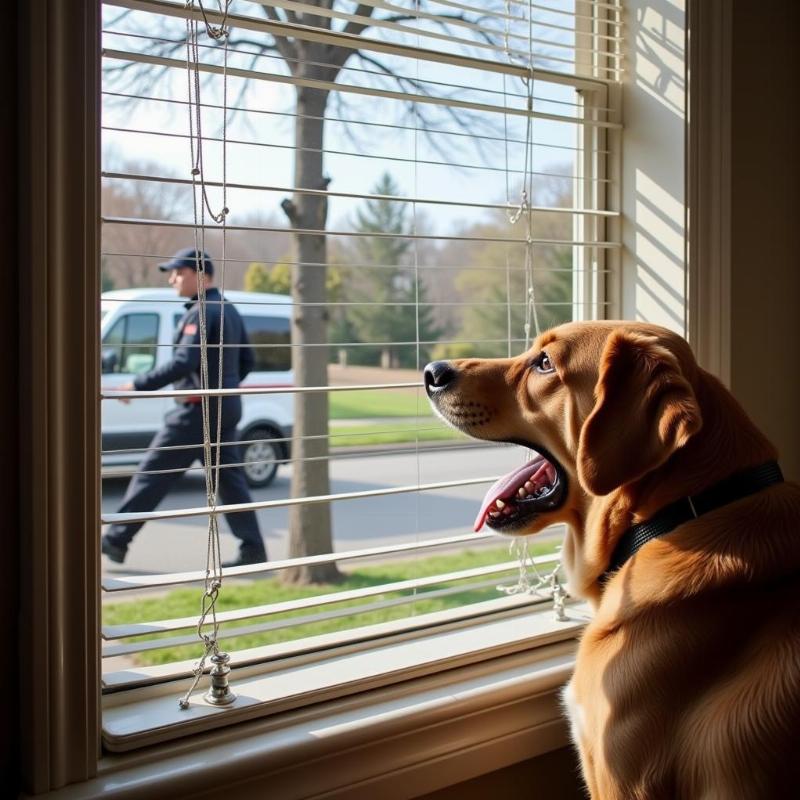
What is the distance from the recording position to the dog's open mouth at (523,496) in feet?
4.23

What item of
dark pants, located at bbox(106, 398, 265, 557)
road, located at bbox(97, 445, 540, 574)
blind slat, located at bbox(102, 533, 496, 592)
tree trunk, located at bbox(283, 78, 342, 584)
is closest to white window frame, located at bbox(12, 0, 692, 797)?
blind slat, located at bbox(102, 533, 496, 592)

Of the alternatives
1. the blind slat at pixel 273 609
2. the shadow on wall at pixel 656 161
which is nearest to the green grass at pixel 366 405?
the shadow on wall at pixel 656 161

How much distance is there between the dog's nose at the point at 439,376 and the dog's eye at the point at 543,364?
130 millimetres

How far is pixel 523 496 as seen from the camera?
4.42 feet

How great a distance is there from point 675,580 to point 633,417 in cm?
→ 21

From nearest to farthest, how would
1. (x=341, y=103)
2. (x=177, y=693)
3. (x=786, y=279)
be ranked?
(x=177, y=693), (x=786, y=279), (x=341, y=103)

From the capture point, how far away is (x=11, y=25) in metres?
0.99

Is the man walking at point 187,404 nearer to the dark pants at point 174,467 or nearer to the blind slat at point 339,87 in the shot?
the dark pants at point 174,467

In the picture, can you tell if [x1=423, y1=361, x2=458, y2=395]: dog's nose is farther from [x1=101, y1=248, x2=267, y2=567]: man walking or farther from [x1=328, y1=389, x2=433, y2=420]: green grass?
[x1=328, y1=389, x2=433, y2=420]: green grass

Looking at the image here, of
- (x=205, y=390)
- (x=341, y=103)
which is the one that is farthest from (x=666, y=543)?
(x=341, y=103)

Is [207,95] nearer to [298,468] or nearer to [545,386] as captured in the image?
[298,468]

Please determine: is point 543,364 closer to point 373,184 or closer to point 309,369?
point 309,369

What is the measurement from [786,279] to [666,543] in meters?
1.05

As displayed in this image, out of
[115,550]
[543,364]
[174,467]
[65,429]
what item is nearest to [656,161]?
[543,364]
